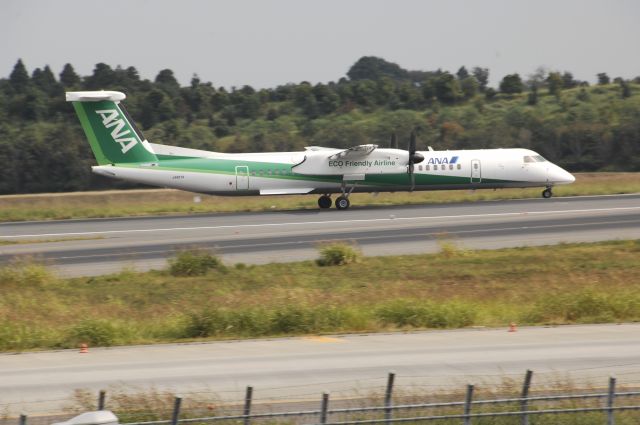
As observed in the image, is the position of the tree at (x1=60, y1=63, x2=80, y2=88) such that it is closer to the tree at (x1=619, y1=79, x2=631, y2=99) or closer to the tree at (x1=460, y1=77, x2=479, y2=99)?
the tree at (x1=460, y1=77, x2=479, y2=99)

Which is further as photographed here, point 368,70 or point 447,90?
point 368,70

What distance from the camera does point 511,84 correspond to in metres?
112

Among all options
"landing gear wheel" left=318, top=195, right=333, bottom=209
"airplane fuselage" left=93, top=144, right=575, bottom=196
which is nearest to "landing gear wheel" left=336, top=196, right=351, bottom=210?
"airplane fuselage" left=93, top=144, right=575, bottom=196

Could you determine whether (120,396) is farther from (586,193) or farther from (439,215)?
(586,193)

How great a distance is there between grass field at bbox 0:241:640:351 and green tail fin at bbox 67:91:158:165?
649 inches

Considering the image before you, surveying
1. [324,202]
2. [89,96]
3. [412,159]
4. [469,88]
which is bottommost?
[324,202]

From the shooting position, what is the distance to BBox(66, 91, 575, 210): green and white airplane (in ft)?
157

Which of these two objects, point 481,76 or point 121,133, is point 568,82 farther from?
point 121,133

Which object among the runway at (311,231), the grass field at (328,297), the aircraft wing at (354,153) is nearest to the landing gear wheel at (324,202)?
the runway at (311,231)

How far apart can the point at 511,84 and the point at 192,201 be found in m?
60.6

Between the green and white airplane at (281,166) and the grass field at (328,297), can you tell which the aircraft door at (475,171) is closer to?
the green and white airplane at (281,166)

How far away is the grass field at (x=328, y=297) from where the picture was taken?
21953 mm

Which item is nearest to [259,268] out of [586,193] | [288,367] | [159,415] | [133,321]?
[133,321]

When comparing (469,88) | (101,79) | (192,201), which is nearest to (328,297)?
(192,201)
